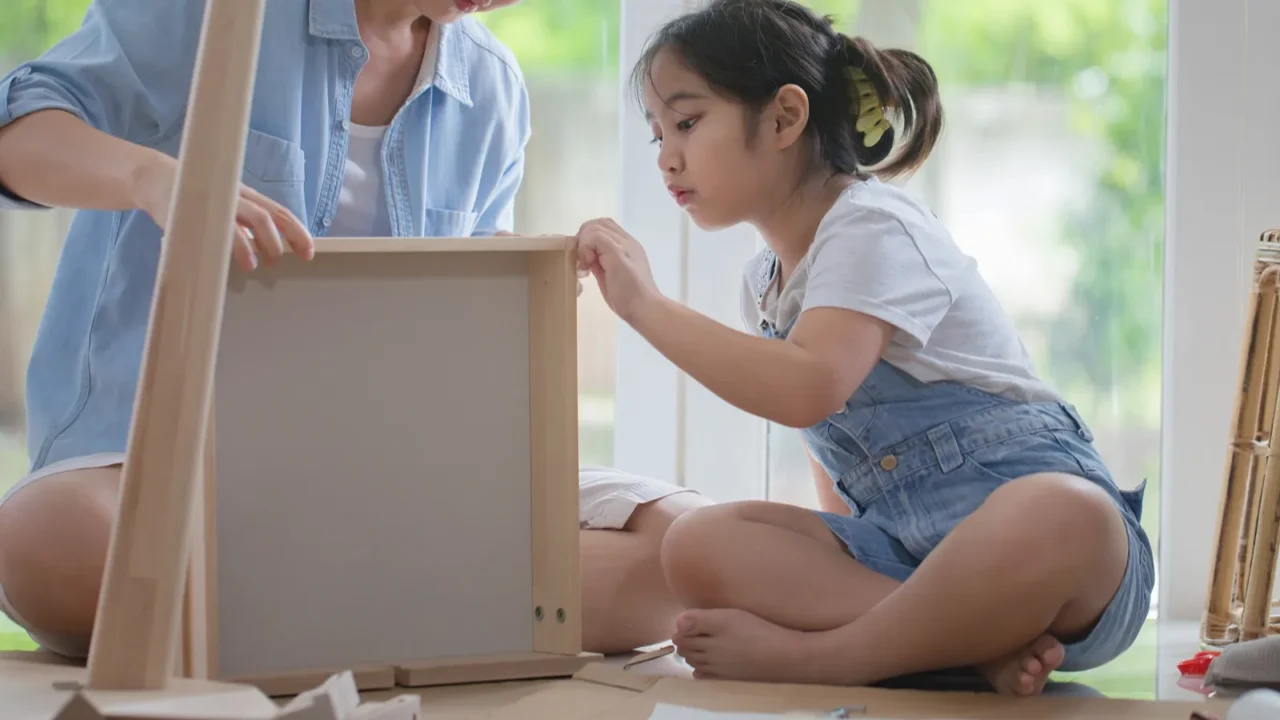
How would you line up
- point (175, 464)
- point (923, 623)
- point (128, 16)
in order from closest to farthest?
point (175, 464), point (923, 623), point (128, 16)

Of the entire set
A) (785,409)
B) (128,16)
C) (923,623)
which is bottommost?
(923,623)

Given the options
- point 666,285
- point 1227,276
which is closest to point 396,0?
point 666,285

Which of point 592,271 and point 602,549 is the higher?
point 592,271

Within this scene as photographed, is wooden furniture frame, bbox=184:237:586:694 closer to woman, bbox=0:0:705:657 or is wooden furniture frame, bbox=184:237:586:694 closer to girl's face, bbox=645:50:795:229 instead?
woman, bbox=0:0:705:657

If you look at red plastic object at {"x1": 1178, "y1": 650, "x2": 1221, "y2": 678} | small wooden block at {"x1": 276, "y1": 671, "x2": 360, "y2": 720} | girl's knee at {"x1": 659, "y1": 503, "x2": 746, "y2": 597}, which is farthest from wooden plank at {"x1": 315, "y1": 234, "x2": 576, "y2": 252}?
red plastic object at {"x1": 1178, "y1": 650, "x2": 1221, "y2": 678}

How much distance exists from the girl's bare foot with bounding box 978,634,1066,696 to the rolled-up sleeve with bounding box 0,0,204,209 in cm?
74

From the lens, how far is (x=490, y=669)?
0.96m

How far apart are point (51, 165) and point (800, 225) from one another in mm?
565

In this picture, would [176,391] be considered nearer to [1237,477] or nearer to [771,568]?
[771,568]

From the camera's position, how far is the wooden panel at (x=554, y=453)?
3.18 ft

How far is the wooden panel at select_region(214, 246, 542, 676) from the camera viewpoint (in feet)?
3.06

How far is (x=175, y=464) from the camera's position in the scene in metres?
0.59

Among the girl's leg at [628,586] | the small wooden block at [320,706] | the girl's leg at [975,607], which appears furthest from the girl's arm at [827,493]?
the small wooden block at [320,706]

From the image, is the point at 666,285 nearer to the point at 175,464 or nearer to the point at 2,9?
the point at 2,9
